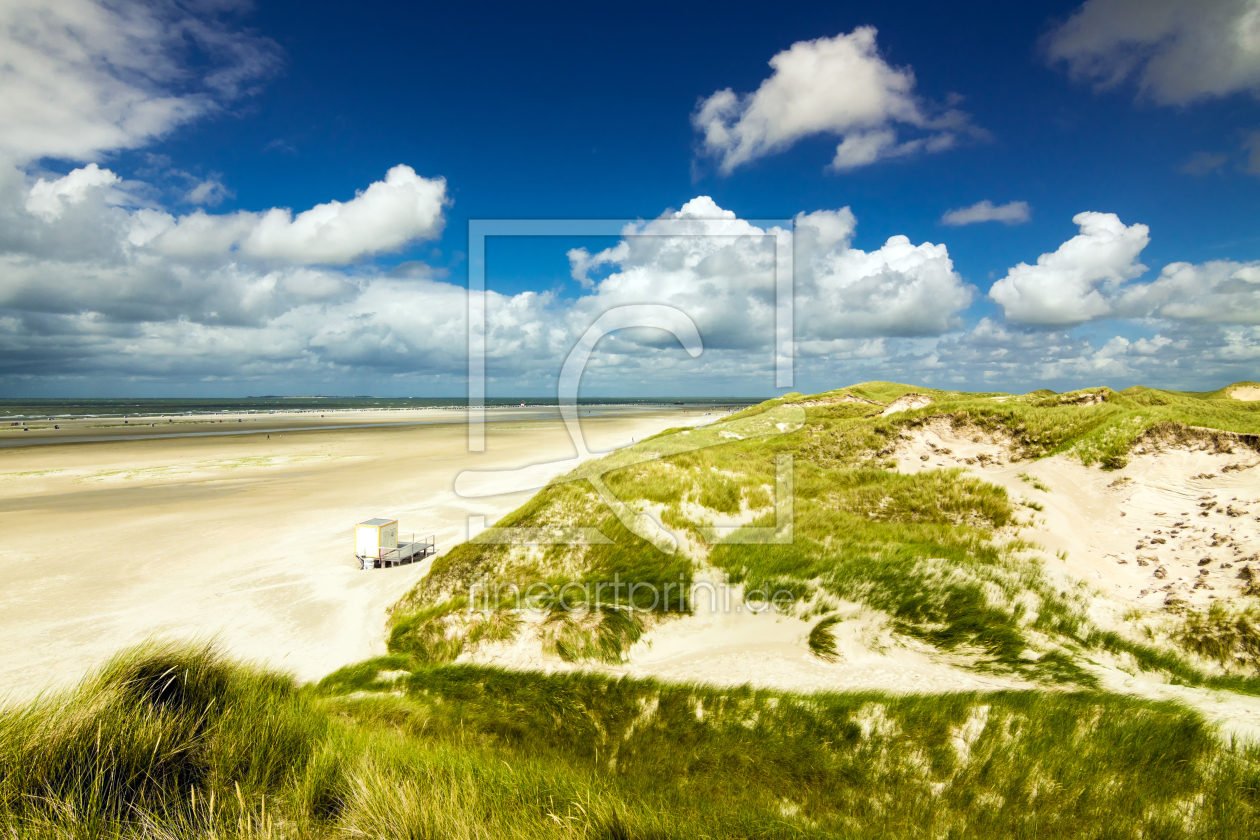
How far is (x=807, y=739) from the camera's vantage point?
291 inches

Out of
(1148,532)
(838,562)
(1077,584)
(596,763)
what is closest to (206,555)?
(596,763)

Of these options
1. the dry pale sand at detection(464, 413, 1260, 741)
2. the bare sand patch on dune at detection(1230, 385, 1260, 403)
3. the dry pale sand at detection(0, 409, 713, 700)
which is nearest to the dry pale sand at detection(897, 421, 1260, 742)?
the dry pale sand at detection(464, 413, 1260, 741)

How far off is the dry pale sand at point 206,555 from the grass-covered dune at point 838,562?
9.28ft

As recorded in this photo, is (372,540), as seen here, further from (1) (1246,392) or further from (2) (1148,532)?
(1) (1246,392)

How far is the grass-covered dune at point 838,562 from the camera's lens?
9242mm

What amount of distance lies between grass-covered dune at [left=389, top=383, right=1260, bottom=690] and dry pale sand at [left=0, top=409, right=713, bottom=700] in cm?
283

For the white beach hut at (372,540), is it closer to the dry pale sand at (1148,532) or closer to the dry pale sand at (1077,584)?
the dry pale sand at (1077,584)

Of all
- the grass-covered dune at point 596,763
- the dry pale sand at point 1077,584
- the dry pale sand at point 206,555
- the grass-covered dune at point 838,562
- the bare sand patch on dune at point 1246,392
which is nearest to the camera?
the grass-covered dune at point 596,763

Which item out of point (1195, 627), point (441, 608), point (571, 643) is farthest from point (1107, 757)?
point (441, 608)

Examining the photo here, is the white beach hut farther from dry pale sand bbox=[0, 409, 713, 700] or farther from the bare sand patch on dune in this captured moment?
the bare sand patch on dune

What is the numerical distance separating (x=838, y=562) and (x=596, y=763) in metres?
6.82

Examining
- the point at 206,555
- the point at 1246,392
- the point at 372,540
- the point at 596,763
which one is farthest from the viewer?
the point at 1246,392

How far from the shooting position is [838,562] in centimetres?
1135

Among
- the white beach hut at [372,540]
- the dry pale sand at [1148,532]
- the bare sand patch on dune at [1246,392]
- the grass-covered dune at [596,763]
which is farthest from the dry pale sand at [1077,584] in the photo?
the bare sand patch on dune at [1246,392]
